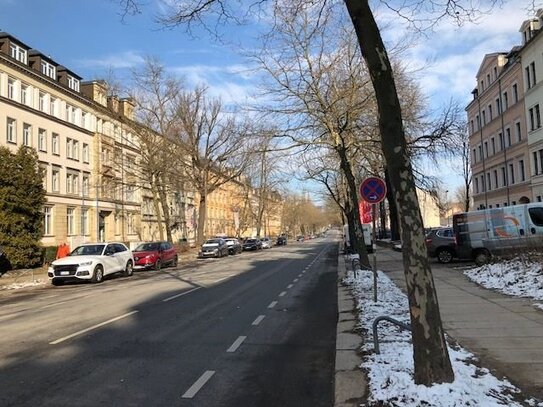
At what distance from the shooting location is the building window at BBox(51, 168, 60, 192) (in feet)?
155

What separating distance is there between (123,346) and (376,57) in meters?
6.05

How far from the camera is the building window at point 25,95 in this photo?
4325 cm

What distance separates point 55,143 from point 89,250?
2689 cm

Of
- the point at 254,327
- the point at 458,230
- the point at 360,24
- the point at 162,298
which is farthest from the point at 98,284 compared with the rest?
the point at 360,24

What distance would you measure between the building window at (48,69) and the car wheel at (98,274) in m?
29.3

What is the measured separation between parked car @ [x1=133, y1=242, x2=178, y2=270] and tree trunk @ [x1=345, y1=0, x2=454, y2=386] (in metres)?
26.2

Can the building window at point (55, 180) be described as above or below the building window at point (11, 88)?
below

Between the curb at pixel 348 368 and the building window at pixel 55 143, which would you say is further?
the building window at pixel 55 143

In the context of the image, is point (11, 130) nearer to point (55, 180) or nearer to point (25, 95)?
point (25, 95)

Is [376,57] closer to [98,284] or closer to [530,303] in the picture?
[530,303]

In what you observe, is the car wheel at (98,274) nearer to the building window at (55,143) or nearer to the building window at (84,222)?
the building window at (55,143)

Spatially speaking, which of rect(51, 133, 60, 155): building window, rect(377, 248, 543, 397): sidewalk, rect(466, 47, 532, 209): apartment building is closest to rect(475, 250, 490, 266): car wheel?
rect(377, 248, 543, 397): sidewalk

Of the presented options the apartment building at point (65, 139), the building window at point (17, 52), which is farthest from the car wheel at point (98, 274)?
the building window at point (17, 52)

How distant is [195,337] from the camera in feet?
31.1
